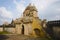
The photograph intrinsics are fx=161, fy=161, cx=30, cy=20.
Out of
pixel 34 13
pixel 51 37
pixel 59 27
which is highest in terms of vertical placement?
pixel 34 13

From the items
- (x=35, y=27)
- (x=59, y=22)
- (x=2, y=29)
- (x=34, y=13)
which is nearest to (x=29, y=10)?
(x=34, y=13)

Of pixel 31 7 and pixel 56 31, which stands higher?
pixel 31 7

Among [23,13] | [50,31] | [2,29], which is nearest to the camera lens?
[50,31]

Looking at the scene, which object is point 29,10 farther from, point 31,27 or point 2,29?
point 31,27

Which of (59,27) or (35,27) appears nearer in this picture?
(59,27)

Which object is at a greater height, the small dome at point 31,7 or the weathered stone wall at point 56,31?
the small dome at point 31,7

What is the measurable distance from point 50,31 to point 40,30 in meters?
2.26

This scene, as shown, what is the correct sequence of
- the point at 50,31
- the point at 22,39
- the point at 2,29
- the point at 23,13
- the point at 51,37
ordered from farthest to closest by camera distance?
the point at 23,13 → the point at 2,29 → the point at 50,31 → the point at 51,37 → the point at 22,39

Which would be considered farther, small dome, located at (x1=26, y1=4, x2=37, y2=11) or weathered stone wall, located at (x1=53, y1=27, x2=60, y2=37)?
small dome, located at (x1=26, y1=4, x2=37, y2=11)

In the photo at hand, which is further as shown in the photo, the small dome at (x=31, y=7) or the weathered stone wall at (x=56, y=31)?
the small dome at (x=31, y=7)

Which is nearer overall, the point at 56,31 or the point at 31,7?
the point at 56,31

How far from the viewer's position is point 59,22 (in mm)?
25953

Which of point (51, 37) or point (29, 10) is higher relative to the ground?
point (29, 10)

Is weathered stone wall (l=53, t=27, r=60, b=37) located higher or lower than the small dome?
lower
